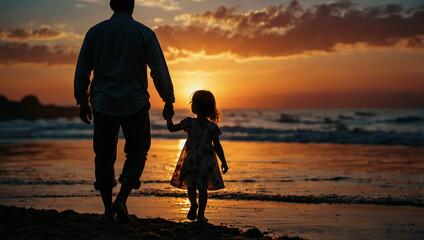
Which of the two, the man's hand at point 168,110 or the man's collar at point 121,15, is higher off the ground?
the man's collar at point 121,15

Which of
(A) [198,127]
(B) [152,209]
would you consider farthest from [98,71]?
(B) [152,209]

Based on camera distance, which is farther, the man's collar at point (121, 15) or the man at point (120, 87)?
the man's collar at point (121, 15)

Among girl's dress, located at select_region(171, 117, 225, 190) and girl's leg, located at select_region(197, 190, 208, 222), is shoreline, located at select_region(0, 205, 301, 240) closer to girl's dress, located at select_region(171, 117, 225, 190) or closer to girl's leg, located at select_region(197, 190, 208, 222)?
girl's leg, located at select_region(197, 190, 208, 222)

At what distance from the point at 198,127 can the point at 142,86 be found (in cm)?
87

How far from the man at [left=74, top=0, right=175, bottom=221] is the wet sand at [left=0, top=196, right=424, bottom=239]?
38.0 inches

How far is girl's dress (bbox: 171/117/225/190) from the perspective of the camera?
4.19 meters

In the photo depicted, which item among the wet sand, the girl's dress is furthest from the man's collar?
the wet sand

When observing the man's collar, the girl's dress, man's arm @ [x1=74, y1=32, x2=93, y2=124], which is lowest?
the girl's dress

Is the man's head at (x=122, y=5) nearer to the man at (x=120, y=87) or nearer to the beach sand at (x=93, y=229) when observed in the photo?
the man at (x=120, y=87)

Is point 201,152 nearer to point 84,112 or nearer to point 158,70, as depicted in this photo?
point 158,70

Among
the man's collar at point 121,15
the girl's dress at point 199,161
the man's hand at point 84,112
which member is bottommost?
the girl's dress at point 199,161

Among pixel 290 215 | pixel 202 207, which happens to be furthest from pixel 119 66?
pixel 290 215

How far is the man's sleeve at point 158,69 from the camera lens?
3.62 meters

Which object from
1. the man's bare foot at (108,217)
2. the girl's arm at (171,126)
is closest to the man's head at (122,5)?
the girl's arm at (171,126)
